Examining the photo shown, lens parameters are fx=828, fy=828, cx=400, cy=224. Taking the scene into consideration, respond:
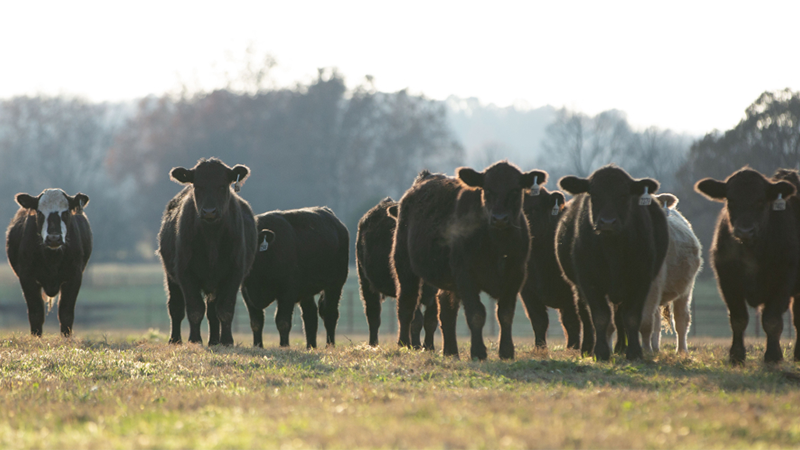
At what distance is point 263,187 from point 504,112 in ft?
272

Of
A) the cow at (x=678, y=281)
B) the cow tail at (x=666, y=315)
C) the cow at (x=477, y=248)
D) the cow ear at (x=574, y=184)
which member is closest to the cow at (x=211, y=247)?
the cow at (x=477, y=248)

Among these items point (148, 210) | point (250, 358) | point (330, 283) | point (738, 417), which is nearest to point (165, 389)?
point (250, 358)

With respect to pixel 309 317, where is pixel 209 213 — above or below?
above

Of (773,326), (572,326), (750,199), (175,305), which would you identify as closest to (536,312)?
(572,326)

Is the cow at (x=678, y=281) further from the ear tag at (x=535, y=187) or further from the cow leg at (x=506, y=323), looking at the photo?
the ear tag at (x=535, y=187)

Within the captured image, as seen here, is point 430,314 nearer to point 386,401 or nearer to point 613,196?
point 613,196

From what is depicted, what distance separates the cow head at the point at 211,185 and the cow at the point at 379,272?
93.4 inches

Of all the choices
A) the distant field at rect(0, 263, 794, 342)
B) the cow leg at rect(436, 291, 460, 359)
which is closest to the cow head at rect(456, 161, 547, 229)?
the cow leg at rect(436, 291, 460, 359)

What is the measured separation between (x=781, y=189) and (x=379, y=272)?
611 centimetres

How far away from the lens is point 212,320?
12133mm

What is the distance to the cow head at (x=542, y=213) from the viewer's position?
11539 millimetres

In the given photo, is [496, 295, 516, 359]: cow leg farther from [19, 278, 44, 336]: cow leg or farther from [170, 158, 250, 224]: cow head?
[19, 278, 44, 336]: cow leg

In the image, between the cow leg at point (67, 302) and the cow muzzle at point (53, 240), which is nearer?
the cow muzzle at point (53, 240)

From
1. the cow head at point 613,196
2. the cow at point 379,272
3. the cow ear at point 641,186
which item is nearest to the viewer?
the cow head at point 613,196
